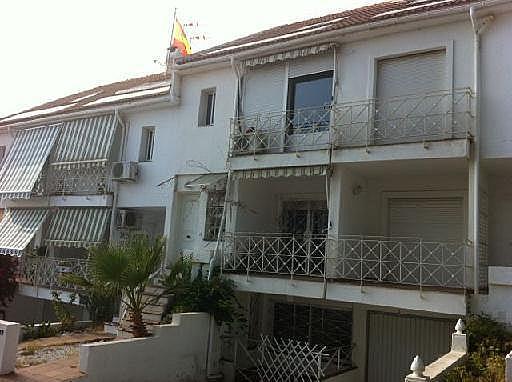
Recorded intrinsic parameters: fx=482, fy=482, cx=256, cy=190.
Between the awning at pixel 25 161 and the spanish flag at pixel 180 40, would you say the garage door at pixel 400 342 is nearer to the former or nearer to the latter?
the spanish flag at pixel 180 40

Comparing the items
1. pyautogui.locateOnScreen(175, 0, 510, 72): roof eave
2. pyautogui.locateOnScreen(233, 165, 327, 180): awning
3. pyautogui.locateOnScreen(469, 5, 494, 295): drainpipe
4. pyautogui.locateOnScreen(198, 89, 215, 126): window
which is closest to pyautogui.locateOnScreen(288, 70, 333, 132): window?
pyautogui.locateOnScreen(175, 0, 510, 72): roof eave

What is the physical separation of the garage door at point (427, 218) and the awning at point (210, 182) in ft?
16.6

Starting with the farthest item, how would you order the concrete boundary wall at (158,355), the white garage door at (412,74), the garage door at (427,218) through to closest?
the garage door at (427,218) → the white garage door at (412,74) → the concrete boundary wall at (158,355)

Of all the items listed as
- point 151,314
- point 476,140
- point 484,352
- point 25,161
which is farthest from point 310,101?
point 25,161

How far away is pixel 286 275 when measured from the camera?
41.5 feet

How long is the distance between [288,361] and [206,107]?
879 cm

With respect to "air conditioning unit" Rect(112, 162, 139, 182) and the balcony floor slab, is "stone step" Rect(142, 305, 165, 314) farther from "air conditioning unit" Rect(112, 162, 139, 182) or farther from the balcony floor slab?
"air conditioning unit" Rect(112, 162, 139, 182)

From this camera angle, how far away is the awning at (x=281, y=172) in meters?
12.7

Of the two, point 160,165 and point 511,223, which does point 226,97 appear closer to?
point 160,165

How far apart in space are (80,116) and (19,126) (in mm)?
4173

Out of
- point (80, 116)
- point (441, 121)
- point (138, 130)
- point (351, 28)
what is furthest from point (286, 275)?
point (80, 116)

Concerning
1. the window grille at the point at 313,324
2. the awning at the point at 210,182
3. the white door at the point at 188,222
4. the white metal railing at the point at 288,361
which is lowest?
the white metal railing at the point at 288,361

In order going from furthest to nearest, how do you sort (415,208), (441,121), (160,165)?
1. (160,165)
2. (415,208)
3. (441,121)

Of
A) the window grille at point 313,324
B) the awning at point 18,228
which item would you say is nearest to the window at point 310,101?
the window grille at point 313,324
